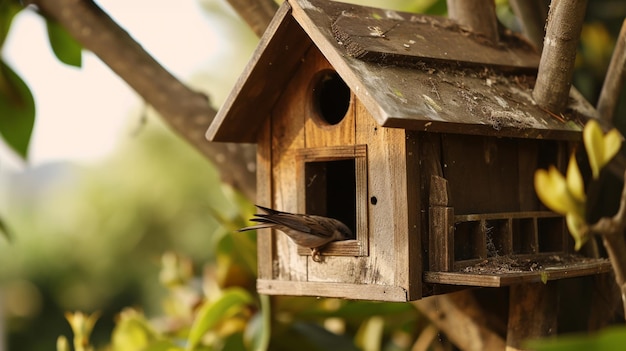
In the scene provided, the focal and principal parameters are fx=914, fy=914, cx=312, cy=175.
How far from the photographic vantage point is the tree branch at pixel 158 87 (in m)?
2.41

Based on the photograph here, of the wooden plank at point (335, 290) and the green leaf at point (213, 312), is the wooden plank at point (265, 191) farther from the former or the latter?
the green leaf at point (213, 312)

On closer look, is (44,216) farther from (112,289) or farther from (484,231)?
(484,231)

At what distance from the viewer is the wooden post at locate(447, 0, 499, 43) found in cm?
221

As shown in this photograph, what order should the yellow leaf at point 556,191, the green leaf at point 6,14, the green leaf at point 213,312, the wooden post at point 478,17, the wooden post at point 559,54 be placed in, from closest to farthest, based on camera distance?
the yellow leaf at point 556,191 → the wooden post at point 559,54 → the wooden post at point 478,17 → the green leaf at point 213,312 → the green leaf at point 6,14

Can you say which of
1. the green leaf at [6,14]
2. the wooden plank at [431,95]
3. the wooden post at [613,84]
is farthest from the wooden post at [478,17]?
the green leaf at [6,14]

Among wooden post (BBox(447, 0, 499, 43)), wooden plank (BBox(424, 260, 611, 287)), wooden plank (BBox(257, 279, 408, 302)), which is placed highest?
wooden post (BBox(447, 0, 499, 43))

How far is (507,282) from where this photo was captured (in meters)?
1.69

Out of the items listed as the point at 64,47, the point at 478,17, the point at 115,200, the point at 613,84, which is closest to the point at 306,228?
the point at 478,17

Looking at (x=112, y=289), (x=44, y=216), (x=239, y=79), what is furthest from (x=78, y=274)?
(x=239, y=79)

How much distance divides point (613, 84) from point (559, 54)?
0.95 ft

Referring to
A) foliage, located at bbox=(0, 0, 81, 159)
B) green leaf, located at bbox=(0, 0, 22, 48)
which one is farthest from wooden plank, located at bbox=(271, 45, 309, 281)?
green leaf, located at bbox=(0, 0, 22, 48)

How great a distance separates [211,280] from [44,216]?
530 centimetres

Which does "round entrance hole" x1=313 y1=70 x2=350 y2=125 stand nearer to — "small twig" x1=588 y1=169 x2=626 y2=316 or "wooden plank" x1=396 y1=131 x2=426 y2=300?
"wooden plank" x1=396 y1=131 x2=426 y2=300

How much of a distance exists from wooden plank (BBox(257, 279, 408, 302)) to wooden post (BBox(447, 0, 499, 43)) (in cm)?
74
